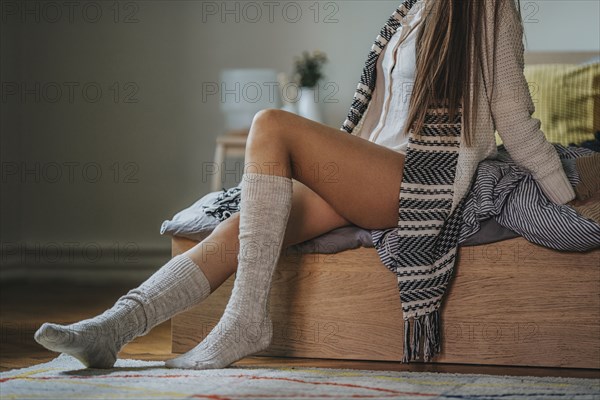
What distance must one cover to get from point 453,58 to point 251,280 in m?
0.58

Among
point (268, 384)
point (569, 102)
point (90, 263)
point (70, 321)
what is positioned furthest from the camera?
point (90, 263)

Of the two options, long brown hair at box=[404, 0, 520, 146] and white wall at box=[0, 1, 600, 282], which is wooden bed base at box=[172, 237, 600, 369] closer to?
long brown hair at box=[404, 0, 520, 146]

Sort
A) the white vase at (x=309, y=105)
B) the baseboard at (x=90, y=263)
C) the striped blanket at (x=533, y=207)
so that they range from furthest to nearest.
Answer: the baseboard at (x=90, y=263), the white vase at (x=309, y=105), the striped blanket at (x=533, y=207)

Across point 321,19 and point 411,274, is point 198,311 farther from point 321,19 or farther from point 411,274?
point 321,19

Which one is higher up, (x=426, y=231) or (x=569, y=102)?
(x=569, y=102)

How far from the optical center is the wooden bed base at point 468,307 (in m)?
1.61

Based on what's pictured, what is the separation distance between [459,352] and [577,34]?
190cm

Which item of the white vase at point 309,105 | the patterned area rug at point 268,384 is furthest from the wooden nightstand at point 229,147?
the patterned area rug at point 268,384

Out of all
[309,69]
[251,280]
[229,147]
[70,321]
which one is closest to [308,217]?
[251,280]

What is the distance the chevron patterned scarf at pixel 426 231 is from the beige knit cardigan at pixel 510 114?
0.10ft

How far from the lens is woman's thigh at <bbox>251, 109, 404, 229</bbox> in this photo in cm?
153

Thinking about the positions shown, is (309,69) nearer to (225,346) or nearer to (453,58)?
(453,58)

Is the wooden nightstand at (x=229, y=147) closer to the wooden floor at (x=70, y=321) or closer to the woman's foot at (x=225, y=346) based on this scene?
the wooden floor at (x=70, y=321)

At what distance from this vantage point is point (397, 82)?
175cm
